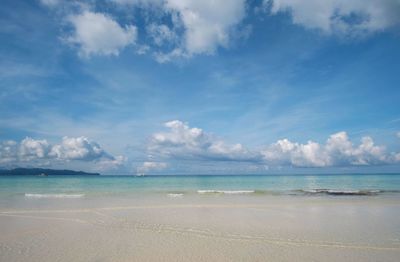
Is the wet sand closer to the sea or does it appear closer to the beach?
the beach

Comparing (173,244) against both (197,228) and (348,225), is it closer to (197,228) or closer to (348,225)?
(197,228)

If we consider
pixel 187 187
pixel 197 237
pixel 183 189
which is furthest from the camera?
pixel 187 187

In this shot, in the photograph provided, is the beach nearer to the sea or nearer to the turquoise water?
the sea

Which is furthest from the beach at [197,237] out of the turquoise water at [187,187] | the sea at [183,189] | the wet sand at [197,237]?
the turquoise water at [187,187]

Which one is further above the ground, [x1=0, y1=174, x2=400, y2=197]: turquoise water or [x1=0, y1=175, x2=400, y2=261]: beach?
[x1=0, y1=174, x2=400, y2=197]: turquoise water

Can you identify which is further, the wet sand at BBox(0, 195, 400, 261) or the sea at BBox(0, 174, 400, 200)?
the sea at BBox(0, 174, 400, 200)

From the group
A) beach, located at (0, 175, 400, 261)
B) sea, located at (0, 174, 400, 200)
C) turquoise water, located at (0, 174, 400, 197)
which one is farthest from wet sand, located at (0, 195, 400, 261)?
turquoise water, located at (0, 174, 400, 197)

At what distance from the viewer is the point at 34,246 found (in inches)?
401

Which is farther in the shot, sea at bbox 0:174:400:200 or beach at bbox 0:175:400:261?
sea at bbox 0:174:400:200

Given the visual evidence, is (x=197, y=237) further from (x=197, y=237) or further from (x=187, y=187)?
(x=187, y=187)

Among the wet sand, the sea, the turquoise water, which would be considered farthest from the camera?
the turquoise water

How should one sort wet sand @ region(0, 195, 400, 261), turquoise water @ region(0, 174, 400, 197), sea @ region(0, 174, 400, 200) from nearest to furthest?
wet sand @ region(0, 195, 400, 261) → sea @ region(0, 174, 400, 200) → turquoise water @ region(0, 174, 400, 197)

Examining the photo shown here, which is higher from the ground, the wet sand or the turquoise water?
the turquoise water

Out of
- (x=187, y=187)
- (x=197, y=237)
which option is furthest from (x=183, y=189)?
(x=197, y=237)
